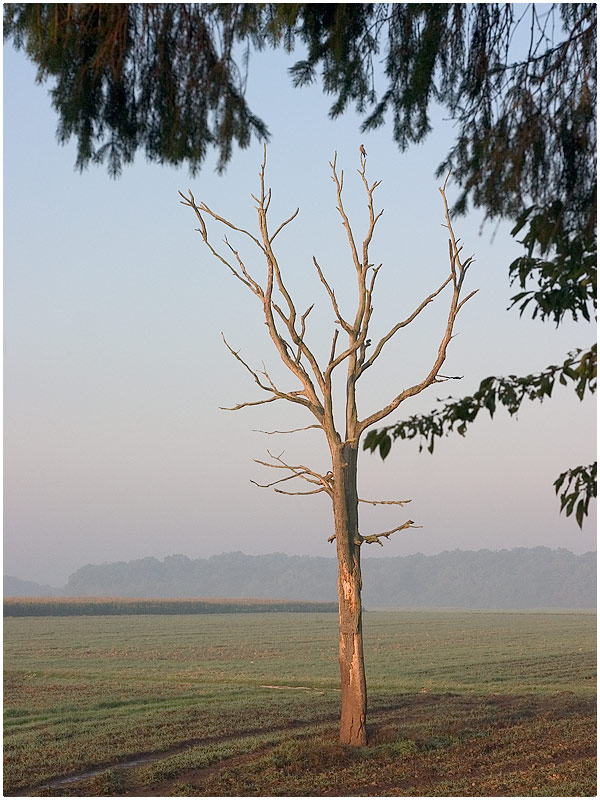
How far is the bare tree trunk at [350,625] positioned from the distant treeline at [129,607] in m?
50.0

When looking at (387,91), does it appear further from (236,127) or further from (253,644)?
(253,644)

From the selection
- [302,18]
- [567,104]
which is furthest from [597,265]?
[302,18]

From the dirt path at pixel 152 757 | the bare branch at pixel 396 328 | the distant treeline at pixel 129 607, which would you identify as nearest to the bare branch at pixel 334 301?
the bare branch at pixel 396 328

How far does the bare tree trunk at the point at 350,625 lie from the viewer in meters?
10.2

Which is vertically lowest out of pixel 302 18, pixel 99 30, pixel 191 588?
pixel 191 588

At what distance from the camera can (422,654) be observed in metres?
30.2

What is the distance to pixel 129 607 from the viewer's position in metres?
63.2

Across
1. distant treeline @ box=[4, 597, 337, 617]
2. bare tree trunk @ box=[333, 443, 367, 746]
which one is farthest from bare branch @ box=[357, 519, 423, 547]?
distant treeline @ box=[4, 597, 337, 617]

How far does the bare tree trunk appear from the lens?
10.2 m

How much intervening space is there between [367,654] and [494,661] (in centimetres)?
479

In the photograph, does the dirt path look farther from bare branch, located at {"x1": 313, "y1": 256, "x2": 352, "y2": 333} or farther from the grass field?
bare branch, located at {"x1": 313, "y1": 256, "x2": 352, "y2": 333}

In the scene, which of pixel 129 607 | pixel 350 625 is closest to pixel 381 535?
pixel 350 625

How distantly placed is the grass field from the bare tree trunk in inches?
11.4

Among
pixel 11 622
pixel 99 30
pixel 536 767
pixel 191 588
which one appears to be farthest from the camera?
pixel 191 588
